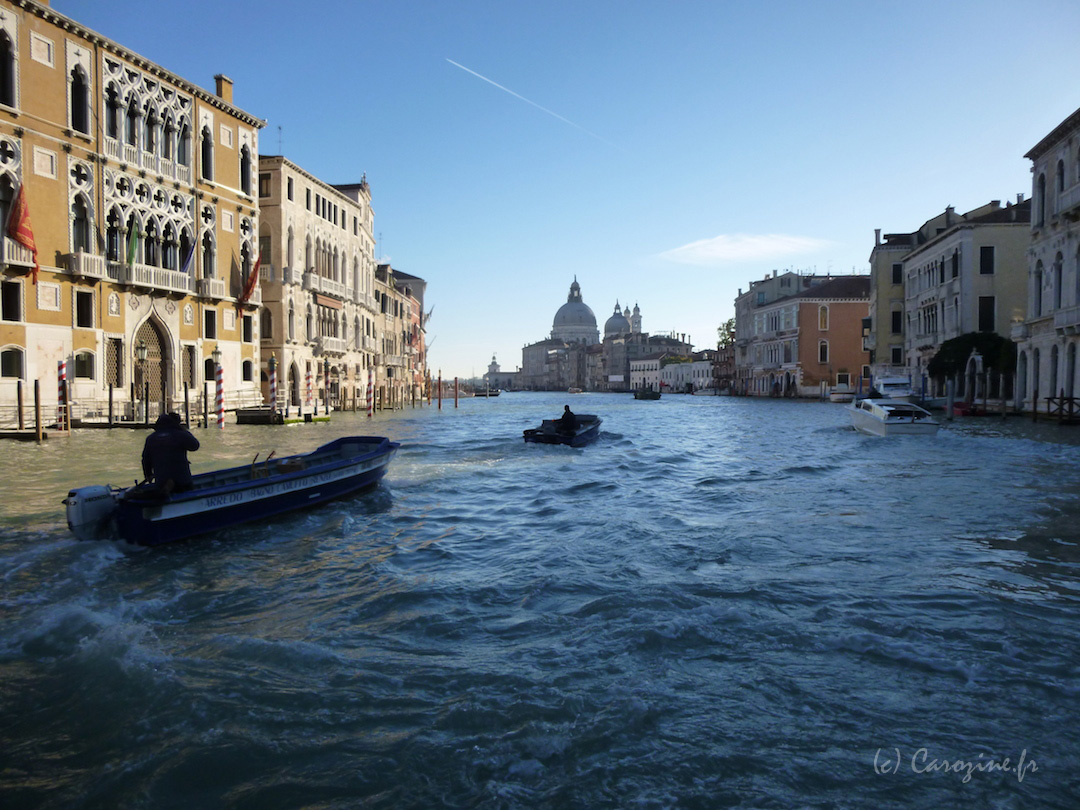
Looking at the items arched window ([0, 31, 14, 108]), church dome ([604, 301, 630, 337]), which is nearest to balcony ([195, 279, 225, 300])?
arched window ([0, 31, 14, 108])

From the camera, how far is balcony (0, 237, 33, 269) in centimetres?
2105

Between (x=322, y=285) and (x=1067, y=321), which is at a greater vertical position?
(x=322, y=285)

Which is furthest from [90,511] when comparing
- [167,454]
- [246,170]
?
[246,170]

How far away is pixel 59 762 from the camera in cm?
368

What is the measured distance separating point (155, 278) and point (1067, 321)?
1167 inches

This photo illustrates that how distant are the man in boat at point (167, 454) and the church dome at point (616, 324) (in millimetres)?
176490

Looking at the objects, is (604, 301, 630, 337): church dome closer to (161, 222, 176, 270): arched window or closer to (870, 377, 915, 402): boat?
(870, 377, 915, 402): boat

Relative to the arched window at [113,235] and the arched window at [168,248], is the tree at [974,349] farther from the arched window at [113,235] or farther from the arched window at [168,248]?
the arched window at [113,235]

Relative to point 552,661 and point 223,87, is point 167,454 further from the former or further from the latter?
point 223,87

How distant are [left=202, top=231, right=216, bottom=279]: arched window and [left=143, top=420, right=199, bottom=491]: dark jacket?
23.4 metres

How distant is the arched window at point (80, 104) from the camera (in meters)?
23.8

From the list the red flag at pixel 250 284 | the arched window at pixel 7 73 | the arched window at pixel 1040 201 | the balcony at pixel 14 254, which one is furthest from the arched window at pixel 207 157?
the arched window at pixel 1040 201

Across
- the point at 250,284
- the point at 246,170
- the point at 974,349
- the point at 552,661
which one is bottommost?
the point at 552,661

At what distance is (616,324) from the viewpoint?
623ft
